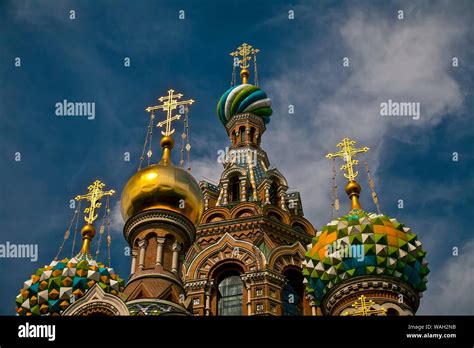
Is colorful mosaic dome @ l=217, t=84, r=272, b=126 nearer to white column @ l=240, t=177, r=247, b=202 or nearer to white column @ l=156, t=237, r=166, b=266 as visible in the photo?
white column @ l=240, t=177, r=247, b=202

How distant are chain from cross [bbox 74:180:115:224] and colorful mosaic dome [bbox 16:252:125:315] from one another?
238cm

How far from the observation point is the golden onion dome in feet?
43.4

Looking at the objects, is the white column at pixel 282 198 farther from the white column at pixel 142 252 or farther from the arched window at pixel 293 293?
the white column at pixel 142 252

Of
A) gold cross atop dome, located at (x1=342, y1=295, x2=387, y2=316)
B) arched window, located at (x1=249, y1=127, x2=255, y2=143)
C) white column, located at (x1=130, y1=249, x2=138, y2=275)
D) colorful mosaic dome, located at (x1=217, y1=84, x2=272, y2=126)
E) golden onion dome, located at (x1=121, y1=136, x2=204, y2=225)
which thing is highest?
colorful mosaic dome, located at (x1=217, y1=84, x2=272, y2=126)

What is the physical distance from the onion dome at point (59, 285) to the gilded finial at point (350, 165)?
5.24 meters

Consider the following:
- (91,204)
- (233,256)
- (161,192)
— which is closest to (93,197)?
(91,204)

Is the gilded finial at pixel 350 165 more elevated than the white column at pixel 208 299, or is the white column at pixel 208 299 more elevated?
the gilded finial at pixel 350 165

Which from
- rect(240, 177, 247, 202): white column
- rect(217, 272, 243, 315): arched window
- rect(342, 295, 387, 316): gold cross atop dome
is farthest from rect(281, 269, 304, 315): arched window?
rect(342, 295, 387, 316): gold cross atop dome

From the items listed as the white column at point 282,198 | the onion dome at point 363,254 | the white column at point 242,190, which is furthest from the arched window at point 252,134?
the onion dome at point 363,254

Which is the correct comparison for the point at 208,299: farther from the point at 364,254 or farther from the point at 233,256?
the point at 364,254

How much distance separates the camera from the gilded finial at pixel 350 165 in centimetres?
1669

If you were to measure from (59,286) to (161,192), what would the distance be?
11.8ft

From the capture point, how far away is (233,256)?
18.6 m

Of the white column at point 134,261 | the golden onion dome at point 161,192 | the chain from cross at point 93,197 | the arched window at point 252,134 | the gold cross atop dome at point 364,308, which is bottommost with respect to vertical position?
the gold cross atop dome at point 364,308
